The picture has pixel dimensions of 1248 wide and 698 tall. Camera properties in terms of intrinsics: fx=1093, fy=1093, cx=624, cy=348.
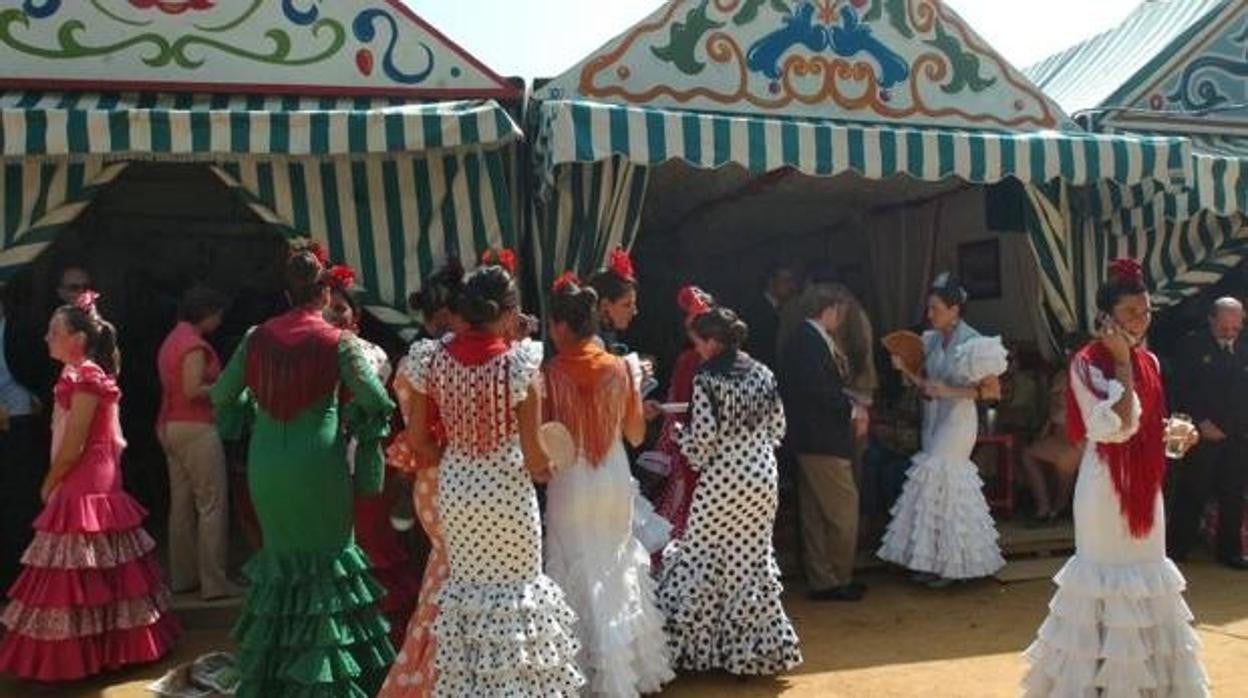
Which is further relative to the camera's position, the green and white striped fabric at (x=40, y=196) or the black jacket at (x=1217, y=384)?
the black jacket at (x=1217, y=384)

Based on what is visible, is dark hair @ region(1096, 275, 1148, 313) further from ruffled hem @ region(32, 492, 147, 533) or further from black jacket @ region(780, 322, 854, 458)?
ruffled hem @ region(32, 492, 147, 533)

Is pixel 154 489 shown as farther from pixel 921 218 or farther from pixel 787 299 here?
pixel 921 218

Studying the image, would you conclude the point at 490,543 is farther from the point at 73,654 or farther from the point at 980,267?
the point at 980,267

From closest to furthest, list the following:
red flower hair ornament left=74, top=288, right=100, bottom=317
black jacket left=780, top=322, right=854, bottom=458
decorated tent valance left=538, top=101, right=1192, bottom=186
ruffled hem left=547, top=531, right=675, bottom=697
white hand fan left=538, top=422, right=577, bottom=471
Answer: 1. white hand fan left=538, top=422, right=577, bottom=471
2. ruffled hem left=547, top=531, right=675, bottom=697
3. red flower hair ornament left=74, top=288, right=100, bottom=317
4. black jacket left=780, top=322, right=854, bottom=458
5. decorated tent valance left=538, top=101, right=1192, bottom=186

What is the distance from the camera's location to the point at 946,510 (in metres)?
6.03

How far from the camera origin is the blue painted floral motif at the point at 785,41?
6.81 metres

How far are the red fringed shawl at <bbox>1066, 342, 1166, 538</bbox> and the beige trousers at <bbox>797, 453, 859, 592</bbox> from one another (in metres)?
1.83

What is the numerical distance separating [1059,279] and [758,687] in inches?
157

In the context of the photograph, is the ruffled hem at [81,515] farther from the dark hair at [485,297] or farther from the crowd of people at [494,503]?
the dark hair at [485,297]

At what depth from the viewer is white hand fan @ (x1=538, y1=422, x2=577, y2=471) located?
3781mm

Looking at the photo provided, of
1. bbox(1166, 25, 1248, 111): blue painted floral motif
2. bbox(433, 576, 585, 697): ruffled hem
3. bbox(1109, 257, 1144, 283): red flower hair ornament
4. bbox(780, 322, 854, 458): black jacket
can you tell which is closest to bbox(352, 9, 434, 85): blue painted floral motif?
bbox(780, 322, 854, 458): black jacket

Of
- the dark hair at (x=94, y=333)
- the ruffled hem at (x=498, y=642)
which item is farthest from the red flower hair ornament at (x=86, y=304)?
the ruffled hem at (x=498, y=642)

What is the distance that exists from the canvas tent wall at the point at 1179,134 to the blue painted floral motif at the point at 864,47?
5.05 feet

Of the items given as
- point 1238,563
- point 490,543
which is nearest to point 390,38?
point 490,543
